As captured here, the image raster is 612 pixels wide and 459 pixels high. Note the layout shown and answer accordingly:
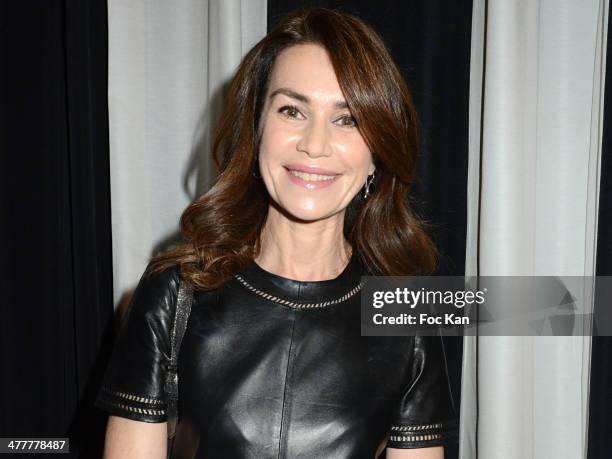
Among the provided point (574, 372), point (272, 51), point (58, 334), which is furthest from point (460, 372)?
point (58, 334)

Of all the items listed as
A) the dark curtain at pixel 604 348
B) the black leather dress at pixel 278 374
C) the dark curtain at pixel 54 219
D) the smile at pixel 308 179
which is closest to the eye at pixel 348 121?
the smile at pixel 308 179

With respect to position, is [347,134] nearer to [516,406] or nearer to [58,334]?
[516,406]

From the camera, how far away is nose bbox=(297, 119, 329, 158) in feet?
3.88

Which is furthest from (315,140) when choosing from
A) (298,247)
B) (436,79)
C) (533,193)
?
(533,193)

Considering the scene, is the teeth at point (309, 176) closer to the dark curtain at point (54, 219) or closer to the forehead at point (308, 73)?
the forehead at point (308, 73)

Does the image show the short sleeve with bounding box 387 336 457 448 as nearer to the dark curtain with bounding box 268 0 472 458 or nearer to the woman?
the woman

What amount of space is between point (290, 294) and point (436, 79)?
0.79 meters

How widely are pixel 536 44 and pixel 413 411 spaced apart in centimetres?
99

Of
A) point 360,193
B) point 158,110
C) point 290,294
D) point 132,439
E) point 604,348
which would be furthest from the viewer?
point 158,110

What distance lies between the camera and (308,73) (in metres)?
1.21

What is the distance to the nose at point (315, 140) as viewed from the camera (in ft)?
3.88

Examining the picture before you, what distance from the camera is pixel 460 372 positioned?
1.84 m

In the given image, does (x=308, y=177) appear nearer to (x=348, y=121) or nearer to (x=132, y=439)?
(x=348, y=121)

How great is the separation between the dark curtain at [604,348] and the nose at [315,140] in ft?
2.80
